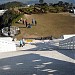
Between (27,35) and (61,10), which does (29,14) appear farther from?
(27,35)

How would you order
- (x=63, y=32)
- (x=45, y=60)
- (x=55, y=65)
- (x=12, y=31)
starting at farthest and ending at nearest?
(x=63, y=32) → (x=12, y=31) → (x=45, y=60) → (x=55, y=65)

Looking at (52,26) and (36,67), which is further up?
(36,67)

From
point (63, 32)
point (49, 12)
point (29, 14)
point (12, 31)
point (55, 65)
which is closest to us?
point (55, 65)

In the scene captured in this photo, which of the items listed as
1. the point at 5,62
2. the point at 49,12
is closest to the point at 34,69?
the point at 5,62

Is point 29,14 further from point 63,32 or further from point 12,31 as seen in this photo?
point 12,31

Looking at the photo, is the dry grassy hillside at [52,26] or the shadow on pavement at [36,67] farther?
the dry grassy hillside at [52,26]

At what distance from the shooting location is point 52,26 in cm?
4028

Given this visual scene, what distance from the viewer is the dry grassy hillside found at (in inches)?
1385

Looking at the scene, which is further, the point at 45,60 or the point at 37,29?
the point at 37,29

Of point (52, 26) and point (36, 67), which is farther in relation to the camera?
point (52, 26)

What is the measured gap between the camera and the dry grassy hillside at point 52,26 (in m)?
35.2

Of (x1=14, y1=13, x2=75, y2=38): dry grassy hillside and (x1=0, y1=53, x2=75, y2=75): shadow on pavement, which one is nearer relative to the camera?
(x1=0, y1=53, x2=75, y2=75): shadow on pavement

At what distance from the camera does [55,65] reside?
8.76 m

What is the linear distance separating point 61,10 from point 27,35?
21.2 meters
